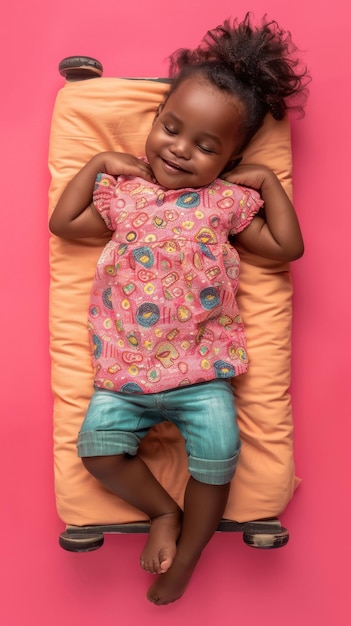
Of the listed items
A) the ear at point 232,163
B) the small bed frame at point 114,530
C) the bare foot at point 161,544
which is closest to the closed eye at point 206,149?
the ear at point 232,163

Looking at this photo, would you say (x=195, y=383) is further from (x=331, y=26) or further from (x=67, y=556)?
(x=331, y=26)

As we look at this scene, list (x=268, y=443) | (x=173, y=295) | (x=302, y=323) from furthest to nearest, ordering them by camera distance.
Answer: (x=302, y=323) < (x=268, y=443) < (x=173, y=295)

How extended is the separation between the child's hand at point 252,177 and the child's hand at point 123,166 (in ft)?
0.53

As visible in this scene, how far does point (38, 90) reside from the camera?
1575mm

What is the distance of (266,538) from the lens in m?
1.39

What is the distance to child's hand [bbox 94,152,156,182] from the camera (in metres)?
1.38

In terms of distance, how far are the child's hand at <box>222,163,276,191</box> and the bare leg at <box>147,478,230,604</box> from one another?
60 centimetres

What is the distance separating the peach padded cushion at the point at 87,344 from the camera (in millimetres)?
1438

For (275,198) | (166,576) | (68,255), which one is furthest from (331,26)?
(166,576)

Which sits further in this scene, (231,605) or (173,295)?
(231,605)

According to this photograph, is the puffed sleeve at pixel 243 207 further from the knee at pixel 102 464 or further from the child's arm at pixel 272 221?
the knee at pixel 102 464

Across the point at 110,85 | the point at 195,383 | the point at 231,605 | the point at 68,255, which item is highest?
the point at 110,85

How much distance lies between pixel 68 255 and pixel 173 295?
0.92 ft

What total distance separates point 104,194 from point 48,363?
418mm
